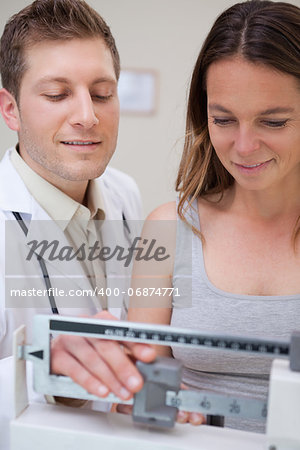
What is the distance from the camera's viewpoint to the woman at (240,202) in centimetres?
99

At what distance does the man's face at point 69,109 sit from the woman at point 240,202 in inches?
10.3

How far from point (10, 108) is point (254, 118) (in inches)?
32.1

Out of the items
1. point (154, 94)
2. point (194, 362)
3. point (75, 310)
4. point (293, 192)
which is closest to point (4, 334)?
point (75, 310)

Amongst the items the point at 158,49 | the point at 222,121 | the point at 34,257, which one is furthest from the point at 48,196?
the point at 158,49

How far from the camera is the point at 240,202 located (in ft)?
4.02

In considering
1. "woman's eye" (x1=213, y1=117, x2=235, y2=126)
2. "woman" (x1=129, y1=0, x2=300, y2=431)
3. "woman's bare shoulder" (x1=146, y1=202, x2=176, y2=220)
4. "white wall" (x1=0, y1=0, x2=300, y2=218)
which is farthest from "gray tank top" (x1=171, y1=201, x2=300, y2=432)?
"white wall" (x1=0, y1=0, x2=300, y2=218)

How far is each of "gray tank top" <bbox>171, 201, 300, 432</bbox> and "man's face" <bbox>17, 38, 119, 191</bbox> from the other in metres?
0.45

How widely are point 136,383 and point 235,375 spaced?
0.46 m

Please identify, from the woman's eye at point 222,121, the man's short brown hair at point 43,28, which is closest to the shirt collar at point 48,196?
the man's short brown hair at point 43,28

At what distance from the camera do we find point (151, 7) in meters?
3.07

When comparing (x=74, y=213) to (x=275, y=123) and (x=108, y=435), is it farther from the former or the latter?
(x=108, y=435)

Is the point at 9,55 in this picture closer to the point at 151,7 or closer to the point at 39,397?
the point at 39,397

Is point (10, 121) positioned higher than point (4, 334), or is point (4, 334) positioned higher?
point (10, 121)

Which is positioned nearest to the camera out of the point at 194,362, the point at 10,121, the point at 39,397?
the point at 39,397
